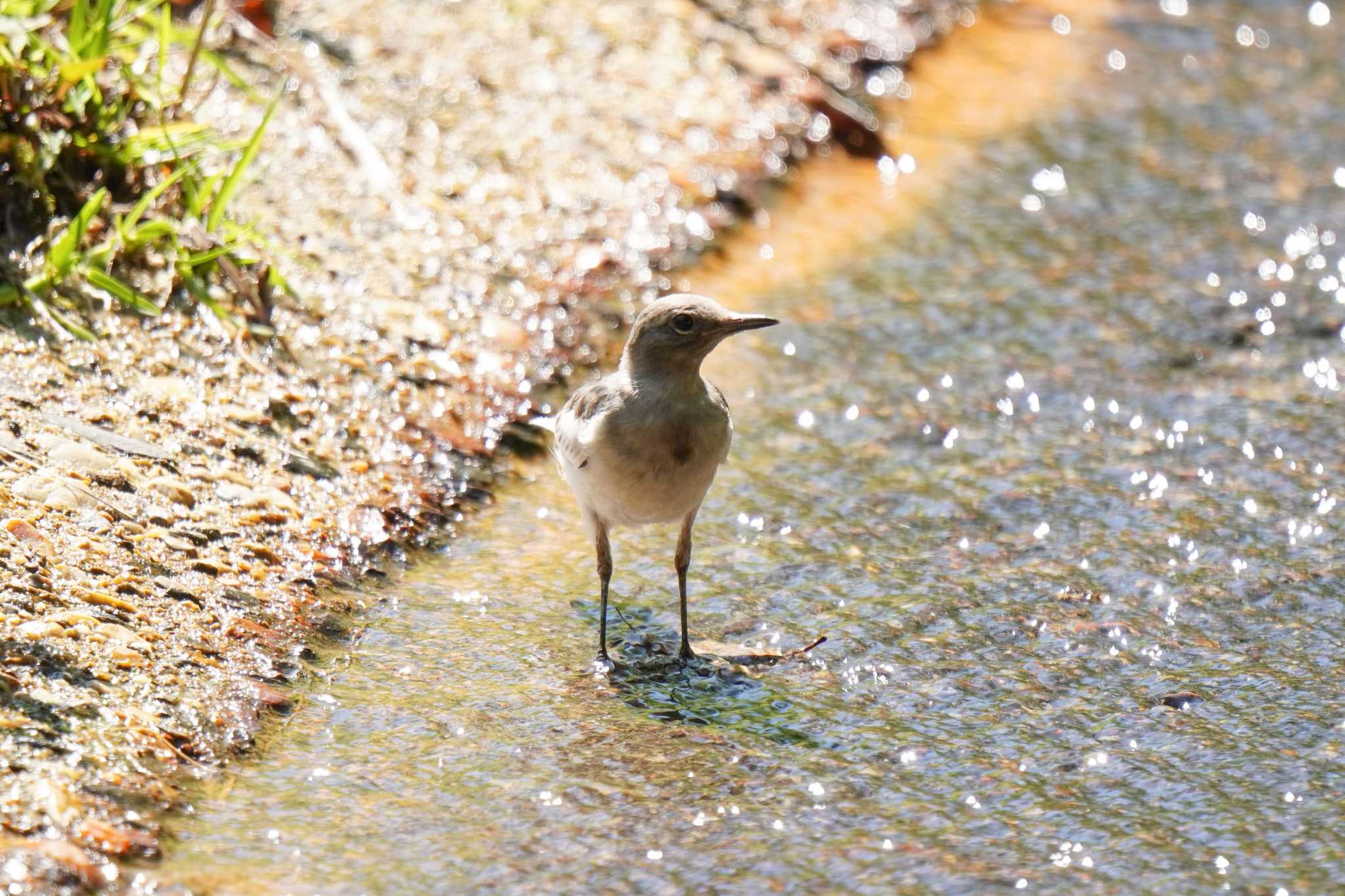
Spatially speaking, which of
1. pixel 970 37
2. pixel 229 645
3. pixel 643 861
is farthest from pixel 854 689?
pixel 970 37

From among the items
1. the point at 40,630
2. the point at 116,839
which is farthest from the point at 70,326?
the point at 116,839

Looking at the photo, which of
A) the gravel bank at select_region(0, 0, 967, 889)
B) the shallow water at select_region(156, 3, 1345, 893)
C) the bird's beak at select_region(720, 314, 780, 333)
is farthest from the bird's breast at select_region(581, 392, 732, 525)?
the gravel bank at select_region(0, 0, 967, 889)

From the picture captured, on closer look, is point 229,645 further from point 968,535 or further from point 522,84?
point 522,84

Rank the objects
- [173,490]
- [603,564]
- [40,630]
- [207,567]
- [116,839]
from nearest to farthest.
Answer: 1. [116,839]
2. [40,630]
3. [207,567]
4. [173,490]
5. [603,564]

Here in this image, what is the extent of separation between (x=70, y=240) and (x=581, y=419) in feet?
6.90

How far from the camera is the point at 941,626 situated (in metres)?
5.29

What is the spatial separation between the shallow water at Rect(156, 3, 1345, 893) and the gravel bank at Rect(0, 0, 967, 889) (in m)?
0.29

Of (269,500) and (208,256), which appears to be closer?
(269,500)

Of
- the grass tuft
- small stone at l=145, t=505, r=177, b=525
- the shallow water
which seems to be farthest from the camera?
the grass tuft

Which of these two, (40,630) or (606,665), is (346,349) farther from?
(40,630)

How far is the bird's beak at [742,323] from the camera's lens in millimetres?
5398

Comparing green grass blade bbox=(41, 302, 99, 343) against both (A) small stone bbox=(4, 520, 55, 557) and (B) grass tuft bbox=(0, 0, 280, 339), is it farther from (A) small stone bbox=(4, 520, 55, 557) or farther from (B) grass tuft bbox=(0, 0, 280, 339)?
(A) small stone bbox=(4, 520, 55, 557)

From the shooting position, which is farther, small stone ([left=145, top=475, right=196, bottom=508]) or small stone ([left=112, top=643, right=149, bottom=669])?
small stone ([left=145, top=475, right=196, bottom=508])

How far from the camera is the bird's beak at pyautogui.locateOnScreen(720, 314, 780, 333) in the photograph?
5.40 m
